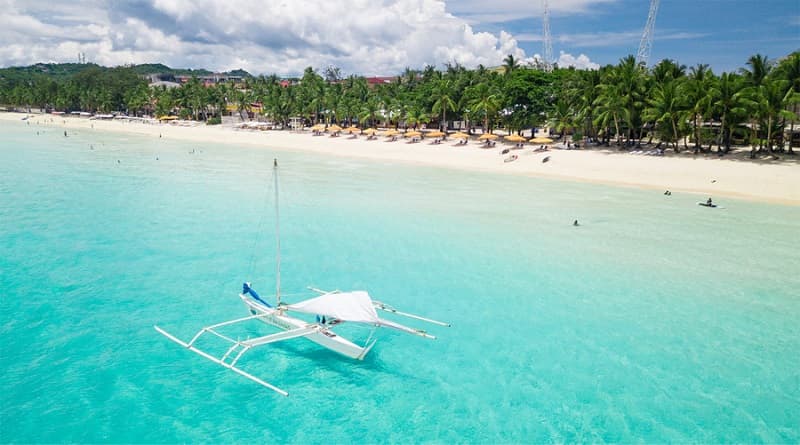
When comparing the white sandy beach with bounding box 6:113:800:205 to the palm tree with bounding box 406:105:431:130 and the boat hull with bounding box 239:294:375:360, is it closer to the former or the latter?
the palm tree with bounding box 406:105:431:130


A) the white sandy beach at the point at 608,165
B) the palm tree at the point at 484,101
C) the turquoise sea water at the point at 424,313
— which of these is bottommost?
the turquoise sea water at the point at 424,313

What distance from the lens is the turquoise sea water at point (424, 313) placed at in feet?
41.7

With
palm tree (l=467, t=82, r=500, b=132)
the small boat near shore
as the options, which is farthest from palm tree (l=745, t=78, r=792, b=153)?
palm tree (l=467, t=82, r=500, b=132)

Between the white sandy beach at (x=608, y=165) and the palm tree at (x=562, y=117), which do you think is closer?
the white sandy beach at (x=608, y=165)

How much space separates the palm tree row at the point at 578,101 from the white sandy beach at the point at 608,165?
375cm

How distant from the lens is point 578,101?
58062 mm

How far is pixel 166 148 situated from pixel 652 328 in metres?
65.6

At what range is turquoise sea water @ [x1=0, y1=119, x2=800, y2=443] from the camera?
1272 cm

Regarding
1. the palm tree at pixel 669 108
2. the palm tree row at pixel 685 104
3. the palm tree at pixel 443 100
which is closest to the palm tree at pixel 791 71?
the palm tree row at pixel 685 104

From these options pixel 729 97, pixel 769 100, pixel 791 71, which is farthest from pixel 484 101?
pixel 791 71

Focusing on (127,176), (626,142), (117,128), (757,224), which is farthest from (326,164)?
(117,128)

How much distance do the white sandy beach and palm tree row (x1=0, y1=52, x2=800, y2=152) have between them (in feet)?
12.3

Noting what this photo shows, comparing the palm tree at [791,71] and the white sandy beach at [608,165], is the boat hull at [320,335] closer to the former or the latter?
the white sandy beach at [608,165]

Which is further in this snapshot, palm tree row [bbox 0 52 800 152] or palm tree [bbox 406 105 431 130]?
palm tree [bbox 406 105 431 130]
